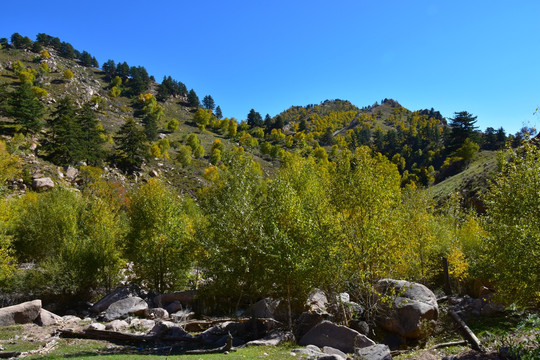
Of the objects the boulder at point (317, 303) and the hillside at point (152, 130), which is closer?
the boulder at point (317, 303)

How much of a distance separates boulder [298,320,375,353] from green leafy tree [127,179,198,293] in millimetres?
12276

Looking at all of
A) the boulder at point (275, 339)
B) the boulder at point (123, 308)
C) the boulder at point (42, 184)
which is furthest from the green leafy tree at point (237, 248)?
the boulder at point (42, 184)

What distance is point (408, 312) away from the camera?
18.5 m

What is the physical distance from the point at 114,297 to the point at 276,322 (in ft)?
A: 45.2

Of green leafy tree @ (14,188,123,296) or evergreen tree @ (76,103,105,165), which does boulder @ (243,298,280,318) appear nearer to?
green leafy tree @ (14,188,123,296)

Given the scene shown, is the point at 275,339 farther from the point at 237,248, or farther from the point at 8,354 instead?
the point at 8,354

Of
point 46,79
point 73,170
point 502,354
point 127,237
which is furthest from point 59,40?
point 502,354

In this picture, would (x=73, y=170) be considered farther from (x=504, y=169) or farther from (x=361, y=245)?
(x=504, y=169)

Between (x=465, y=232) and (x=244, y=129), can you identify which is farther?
(x=244, y=129)

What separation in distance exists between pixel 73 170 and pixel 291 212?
6388cm

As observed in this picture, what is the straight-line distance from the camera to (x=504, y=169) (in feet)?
53.5

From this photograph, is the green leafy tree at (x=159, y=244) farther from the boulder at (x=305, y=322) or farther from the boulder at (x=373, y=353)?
the boulder at (x=373, y=353)

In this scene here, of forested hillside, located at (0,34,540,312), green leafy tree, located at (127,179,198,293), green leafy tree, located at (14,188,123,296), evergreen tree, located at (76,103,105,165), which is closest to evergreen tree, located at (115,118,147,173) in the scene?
evergreen tree, located at (76,103,105,165)

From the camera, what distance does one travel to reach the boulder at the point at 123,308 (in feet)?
72.8
